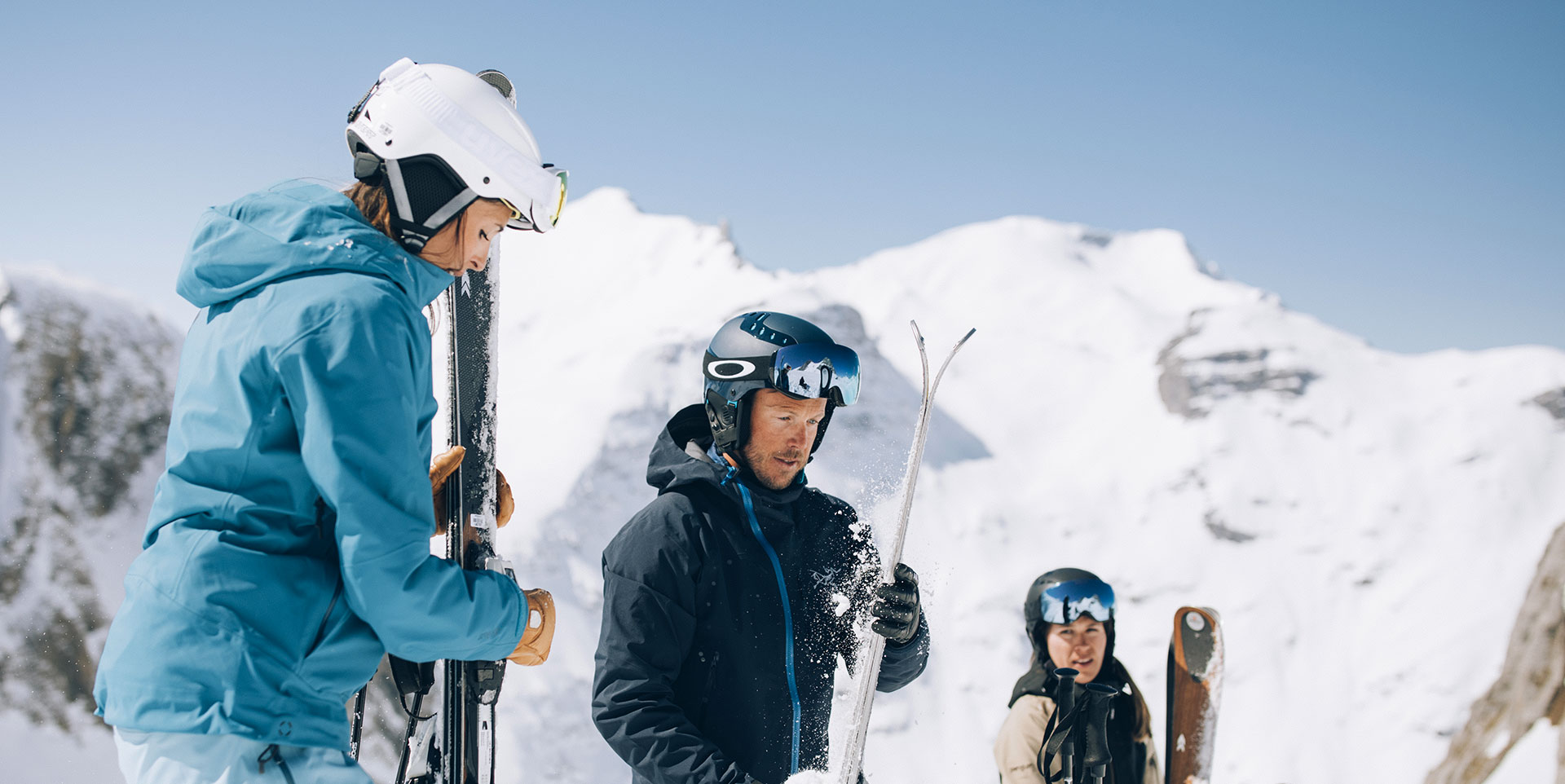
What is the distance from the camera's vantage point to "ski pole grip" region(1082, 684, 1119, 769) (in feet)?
11.6

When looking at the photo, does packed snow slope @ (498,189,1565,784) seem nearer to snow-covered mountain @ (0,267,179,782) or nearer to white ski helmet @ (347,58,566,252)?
snow-covered mountain @ (0,267,179,782)

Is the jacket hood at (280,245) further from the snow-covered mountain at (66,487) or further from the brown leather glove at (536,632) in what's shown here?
the snow-covered mountain at (66,487)

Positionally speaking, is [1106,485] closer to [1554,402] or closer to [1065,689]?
[1554,402]

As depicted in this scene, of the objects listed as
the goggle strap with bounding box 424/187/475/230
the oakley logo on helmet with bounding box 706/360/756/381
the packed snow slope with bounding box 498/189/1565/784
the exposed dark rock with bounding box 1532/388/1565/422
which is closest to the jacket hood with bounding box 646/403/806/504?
the oakley logo on helmet with bounding box 706/360/756/381

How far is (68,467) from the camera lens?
14.9 m

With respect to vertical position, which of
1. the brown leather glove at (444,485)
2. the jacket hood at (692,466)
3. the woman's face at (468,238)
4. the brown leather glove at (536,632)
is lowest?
the brown leather glove at (536,632)

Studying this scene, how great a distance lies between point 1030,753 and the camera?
139 inches

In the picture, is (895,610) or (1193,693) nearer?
(895,610)

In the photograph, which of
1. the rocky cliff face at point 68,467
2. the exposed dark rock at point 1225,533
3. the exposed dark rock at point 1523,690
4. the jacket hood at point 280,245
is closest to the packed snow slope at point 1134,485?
the exposed dark rock at point 1225,533

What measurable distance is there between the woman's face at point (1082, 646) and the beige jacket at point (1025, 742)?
0.23 m

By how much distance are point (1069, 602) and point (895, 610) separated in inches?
78.1

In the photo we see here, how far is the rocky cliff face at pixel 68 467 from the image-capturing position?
12188 millimetres

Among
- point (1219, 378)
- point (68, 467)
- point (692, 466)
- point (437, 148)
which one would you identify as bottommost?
point (692, 466)

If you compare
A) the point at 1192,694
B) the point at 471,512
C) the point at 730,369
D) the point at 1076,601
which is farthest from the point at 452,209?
the point at 1192,694
